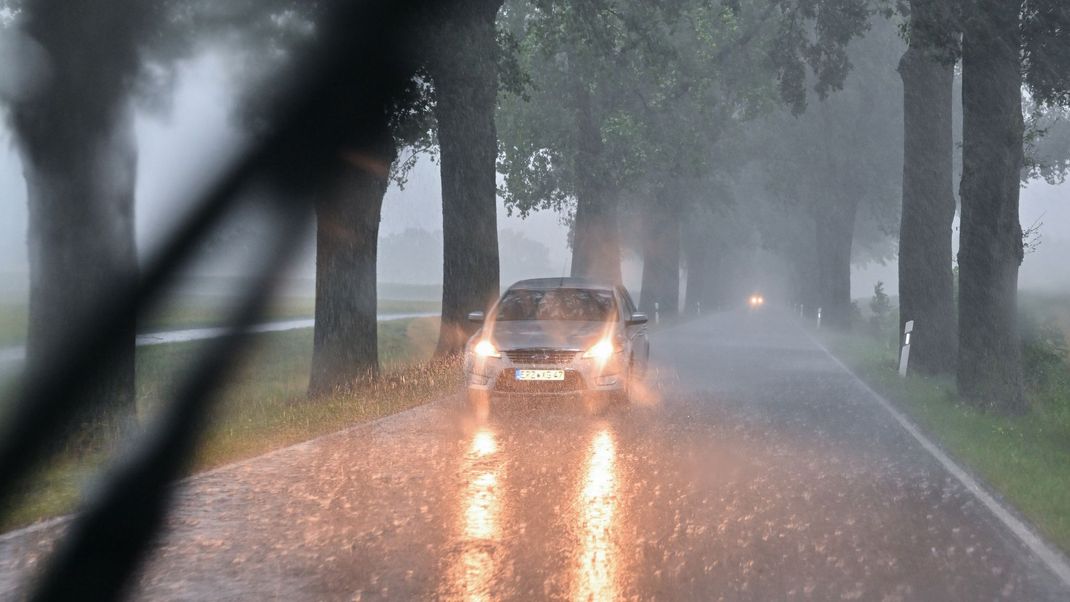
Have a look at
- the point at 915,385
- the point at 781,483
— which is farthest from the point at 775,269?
the point at 781,483

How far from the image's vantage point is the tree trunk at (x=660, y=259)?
149ft

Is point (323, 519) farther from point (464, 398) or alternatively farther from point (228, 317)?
point (228, 317)

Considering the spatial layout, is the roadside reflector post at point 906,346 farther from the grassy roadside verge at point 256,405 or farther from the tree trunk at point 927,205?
the grassy roadside verge at point 256,405

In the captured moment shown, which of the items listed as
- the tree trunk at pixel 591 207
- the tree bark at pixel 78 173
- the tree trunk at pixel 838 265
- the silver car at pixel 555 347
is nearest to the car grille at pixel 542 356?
the silver car at pixel 555 347

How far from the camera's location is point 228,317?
40.2 m

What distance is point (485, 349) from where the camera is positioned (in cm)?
1254

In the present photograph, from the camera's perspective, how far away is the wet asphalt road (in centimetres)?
545

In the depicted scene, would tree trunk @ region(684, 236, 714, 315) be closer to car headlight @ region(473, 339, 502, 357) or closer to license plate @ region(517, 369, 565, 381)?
car headlight @ region(473, 339, 502, 357)

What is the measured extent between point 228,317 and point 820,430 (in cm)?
3229

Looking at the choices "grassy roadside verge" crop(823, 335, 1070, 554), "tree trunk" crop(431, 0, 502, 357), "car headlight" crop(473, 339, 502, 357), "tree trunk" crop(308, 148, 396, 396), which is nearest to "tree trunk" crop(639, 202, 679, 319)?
"tree trunk" crop(431, 0, 502, 357)

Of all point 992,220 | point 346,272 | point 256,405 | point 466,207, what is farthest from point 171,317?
point 992,220

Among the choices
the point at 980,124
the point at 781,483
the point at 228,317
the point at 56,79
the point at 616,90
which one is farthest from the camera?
the point at 228,317

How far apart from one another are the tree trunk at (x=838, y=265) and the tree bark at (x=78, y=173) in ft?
113

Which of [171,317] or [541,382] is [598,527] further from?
[171,317]
